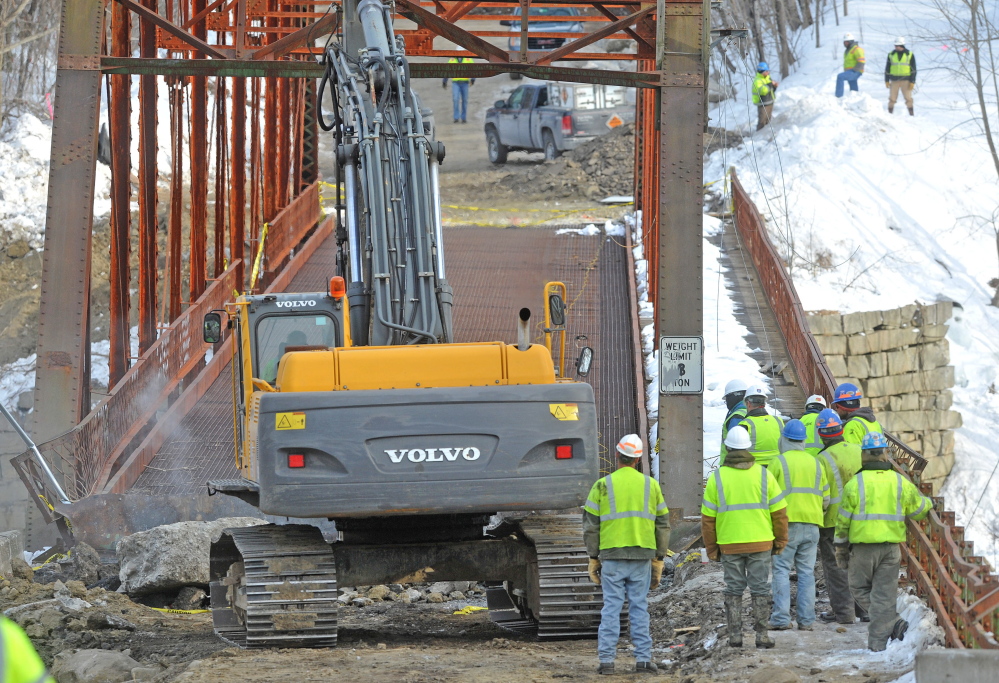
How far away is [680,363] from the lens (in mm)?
14625

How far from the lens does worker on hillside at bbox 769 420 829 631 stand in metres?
9.76

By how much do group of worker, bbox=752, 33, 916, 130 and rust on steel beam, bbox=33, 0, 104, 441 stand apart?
785 inches

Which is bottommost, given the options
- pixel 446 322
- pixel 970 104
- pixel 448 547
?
pixel 448 547

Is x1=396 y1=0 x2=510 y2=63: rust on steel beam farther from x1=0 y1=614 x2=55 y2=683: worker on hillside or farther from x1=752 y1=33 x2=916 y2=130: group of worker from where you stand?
x1=752 y1=33 x2=916 y2=130: group of worker

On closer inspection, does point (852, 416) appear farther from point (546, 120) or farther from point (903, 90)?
point (546, 120)

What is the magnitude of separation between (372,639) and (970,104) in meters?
29.4

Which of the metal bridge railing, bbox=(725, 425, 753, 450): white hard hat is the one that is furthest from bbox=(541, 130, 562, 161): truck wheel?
bbox=(725, 425, 753, 450): white hard hat

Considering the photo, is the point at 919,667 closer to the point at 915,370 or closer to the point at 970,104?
the point at 915,370

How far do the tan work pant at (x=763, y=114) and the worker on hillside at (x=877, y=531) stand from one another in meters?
23.8

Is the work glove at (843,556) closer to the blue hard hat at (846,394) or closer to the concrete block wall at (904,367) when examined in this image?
the blue hard hat at (846,394)

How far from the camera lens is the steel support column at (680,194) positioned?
1465 centimetres

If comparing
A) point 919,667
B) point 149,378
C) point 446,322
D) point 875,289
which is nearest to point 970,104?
point 875,289

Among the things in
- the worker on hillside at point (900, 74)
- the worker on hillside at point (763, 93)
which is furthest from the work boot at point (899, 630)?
the worker on hillside at point (900, 74)

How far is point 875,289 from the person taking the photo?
2642 centimetres
